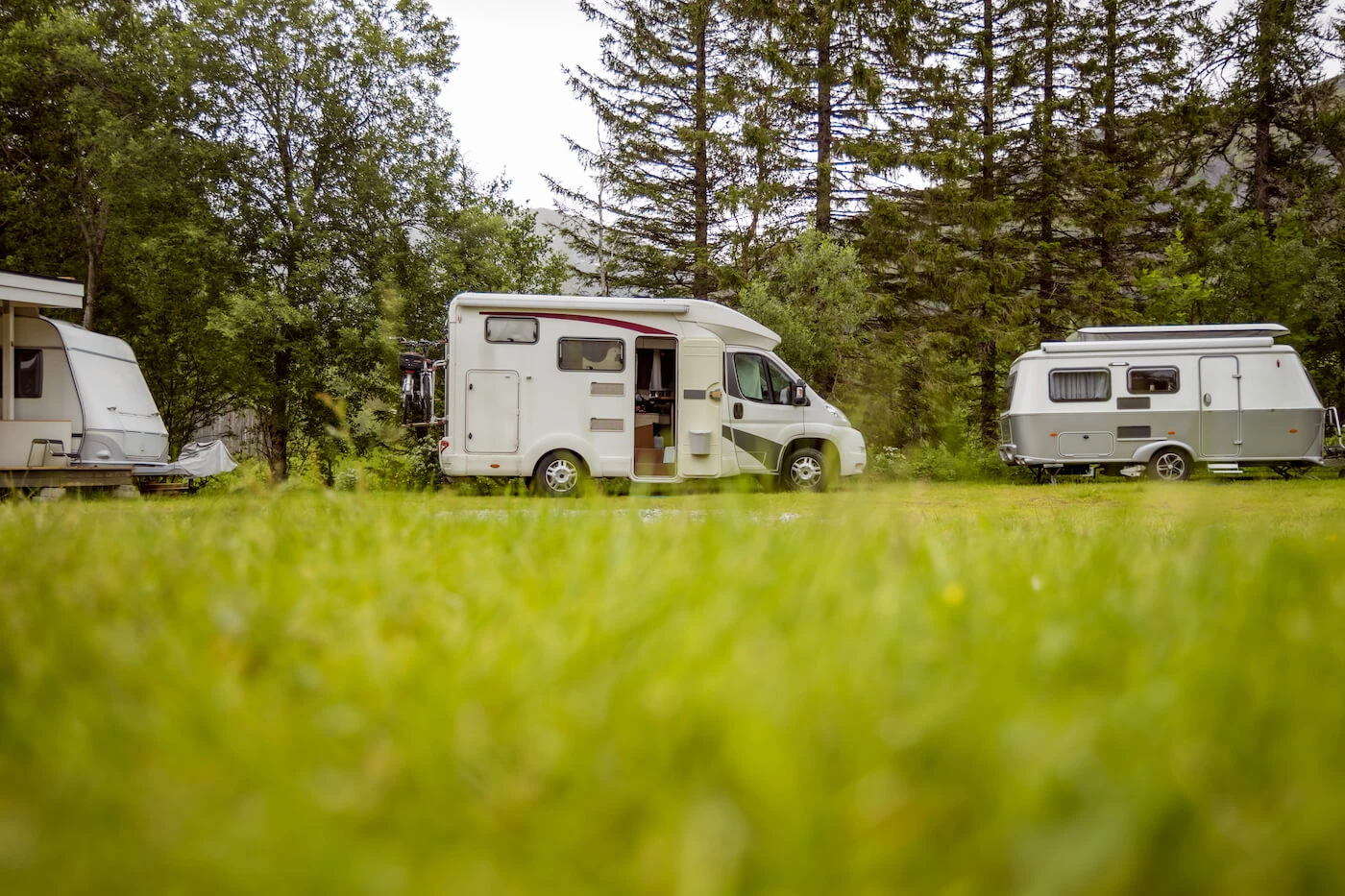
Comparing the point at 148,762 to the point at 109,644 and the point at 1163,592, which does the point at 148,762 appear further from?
the point at 1163,592

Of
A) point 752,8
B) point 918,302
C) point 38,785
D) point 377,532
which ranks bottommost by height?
point 38,785

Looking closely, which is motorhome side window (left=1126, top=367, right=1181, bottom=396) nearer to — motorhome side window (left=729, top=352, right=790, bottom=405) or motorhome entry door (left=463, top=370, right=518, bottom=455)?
motorhome side window (left=729, top=352, right=790, bottom=405)

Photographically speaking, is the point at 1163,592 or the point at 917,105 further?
the point at 917,105

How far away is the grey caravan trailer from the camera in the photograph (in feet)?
47.7

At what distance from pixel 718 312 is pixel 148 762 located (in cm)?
1226

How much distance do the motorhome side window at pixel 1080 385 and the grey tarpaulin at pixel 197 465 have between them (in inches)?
565

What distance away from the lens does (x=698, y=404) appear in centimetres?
1266

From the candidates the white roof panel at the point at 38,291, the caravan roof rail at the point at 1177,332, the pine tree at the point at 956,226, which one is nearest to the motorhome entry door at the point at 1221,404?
the caravan roof rail at the point at 1177,332

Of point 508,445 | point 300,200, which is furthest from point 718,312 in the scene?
point 300,200

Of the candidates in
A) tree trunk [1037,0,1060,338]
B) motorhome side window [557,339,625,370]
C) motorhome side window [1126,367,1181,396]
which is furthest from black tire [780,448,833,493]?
tree trunk [1037,0,1060,338]

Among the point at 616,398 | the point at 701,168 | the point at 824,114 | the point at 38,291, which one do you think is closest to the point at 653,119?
the point at 701,168

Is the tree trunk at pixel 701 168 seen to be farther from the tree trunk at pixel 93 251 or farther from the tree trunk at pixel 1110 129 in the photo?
the tree trunk at pixel 93 251

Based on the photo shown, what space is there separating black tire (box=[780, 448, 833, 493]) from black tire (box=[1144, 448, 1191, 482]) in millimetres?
6367

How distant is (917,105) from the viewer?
70.5ft
